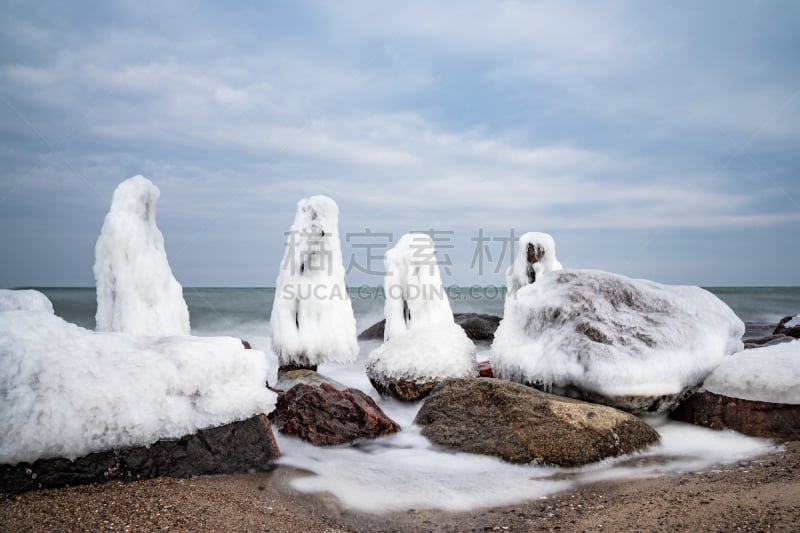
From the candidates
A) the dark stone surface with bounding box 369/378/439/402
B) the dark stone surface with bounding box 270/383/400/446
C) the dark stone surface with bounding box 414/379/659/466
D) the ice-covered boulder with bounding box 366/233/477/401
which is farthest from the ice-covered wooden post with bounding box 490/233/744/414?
the dark stone surface with bounding box 270/383/400/446

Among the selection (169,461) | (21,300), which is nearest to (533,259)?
(21,300)

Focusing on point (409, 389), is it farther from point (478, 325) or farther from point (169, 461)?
point (478, 325)

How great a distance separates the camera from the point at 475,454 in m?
4.67

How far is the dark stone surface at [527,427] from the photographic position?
4.53m

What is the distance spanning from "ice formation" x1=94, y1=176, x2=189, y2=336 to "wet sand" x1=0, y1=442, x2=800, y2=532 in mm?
4069

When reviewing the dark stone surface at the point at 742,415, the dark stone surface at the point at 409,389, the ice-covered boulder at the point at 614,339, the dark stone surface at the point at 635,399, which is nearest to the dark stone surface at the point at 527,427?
the dark stone surface at the point at 635,399

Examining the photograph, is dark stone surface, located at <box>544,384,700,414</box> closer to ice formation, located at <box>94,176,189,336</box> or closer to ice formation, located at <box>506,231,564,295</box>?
ice formation, located at <box>94,176,189,336</box>

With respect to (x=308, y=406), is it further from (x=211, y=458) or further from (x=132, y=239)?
(x=132, y=239)

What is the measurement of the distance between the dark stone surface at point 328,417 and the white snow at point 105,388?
0.94 meters

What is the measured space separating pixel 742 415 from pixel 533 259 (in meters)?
6.62

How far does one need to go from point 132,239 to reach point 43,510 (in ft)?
15.7

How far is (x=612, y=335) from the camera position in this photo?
19.5 ft

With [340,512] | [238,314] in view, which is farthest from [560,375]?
[238,314]

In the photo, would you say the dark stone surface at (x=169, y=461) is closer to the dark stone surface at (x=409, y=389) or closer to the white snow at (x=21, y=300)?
the dark stone surface at (x=409, y=389)
